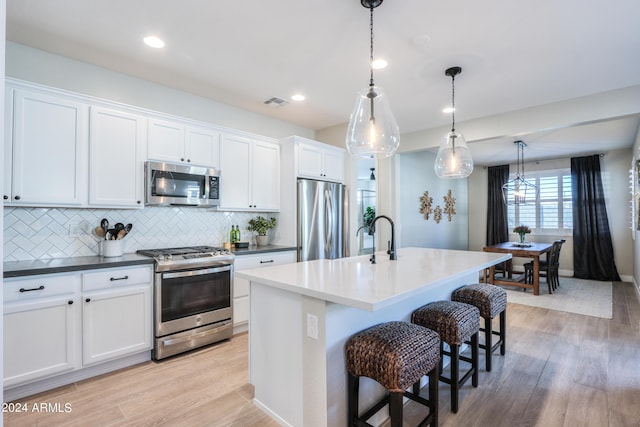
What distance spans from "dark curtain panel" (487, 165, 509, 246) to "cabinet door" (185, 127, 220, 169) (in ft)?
23.4

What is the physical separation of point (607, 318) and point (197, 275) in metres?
4.92

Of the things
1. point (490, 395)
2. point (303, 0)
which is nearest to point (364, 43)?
point (303, 0)

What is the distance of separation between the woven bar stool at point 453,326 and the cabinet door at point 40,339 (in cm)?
254

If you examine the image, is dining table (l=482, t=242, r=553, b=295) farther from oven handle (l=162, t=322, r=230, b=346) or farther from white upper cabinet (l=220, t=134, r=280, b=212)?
oven handle (l=162, t=322, r=230, b=346)

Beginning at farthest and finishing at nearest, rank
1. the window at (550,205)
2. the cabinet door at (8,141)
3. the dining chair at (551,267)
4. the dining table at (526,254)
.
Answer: the window at (550,205), the dining chair at (551,267), the dining table at (526,254), the cabinet door at (8,141)

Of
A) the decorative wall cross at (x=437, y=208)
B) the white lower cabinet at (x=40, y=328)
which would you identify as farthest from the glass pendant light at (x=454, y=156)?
the decorative wall cross at (x=437, y=208)

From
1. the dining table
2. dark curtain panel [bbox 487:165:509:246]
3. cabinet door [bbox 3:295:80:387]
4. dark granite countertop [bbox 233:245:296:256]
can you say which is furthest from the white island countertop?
dark curtain panel [bbox 487:165:509:246]

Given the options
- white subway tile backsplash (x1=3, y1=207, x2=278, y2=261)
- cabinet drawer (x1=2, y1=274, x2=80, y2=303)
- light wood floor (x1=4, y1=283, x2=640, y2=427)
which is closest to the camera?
light wood floor (x1=4, y1=283, x2=640, y2=427)

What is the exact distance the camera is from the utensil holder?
2.97 m

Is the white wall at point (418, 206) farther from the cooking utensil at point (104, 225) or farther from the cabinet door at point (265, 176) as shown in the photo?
the cooking utensil at point (104, 225)

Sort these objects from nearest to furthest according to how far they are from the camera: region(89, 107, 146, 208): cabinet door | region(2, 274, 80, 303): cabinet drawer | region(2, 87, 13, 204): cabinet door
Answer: region(2, 274, 80, 303): cabinet drawer
region(2, 87, 13, 204): cabinet door
region(89, 107, 146, 208): cabinet door

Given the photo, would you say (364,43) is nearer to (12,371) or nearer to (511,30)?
(511,30)

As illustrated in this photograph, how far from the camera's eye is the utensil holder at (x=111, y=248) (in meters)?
2.97

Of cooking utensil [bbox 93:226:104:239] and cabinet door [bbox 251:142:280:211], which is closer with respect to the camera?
cooking utensil [bbox 93:226:104:239]
